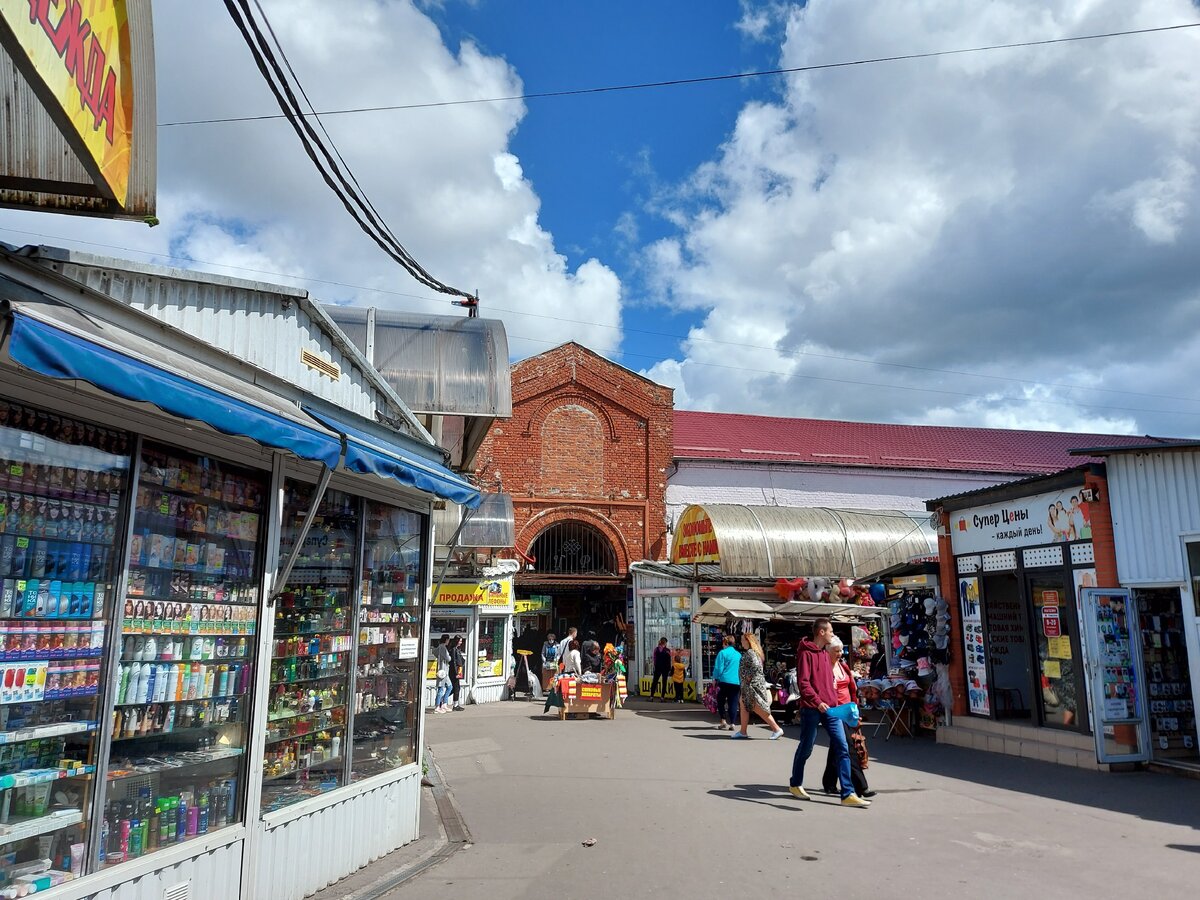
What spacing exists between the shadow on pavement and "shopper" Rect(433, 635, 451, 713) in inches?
395

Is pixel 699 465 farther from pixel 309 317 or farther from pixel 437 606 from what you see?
pixel 309 317

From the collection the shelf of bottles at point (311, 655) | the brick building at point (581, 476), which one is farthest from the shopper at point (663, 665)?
the shelf of bottles at point (311, 655)

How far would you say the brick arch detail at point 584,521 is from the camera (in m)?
26.0

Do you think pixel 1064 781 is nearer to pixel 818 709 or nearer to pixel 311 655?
pixel 818 709

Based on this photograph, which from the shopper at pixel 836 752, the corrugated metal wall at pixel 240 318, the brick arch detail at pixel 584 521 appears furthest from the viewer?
the brick arch detail at pixel 584 521

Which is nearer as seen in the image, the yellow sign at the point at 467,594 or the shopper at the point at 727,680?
the shopper at the point at 727,680

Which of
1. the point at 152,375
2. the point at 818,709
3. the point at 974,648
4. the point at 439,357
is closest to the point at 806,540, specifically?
the point at 974,648

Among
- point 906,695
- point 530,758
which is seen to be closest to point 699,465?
point 906,695

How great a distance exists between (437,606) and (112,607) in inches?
662

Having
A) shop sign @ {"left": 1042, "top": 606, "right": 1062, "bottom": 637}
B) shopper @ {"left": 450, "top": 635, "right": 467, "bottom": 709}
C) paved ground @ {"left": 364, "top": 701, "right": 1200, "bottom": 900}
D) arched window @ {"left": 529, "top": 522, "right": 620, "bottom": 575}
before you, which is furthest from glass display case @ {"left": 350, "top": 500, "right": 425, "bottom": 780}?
arched window @ {"left": 529, "top": 522, "right": 620, "bottom": 575}

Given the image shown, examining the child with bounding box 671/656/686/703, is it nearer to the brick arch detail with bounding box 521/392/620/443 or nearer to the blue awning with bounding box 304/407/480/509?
the brick arch detail with bounding box 521/392/620/443

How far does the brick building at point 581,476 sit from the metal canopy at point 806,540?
9.60 feet

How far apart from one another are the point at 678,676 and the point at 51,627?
18.6 m

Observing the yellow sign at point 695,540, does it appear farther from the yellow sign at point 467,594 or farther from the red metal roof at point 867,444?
the yellow sign at point 467,594
